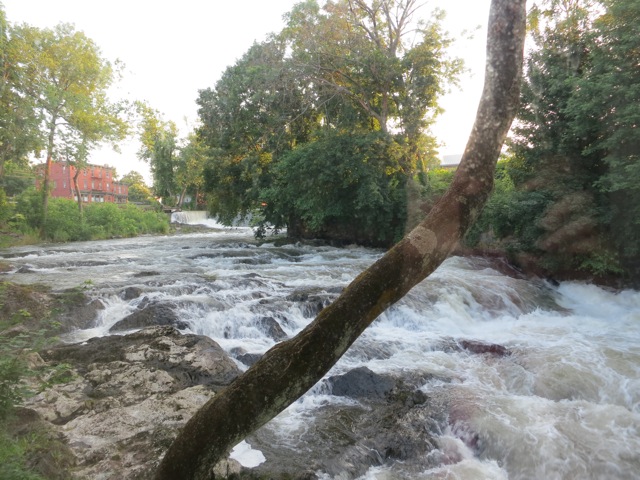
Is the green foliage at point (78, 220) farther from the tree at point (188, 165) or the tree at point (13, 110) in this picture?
the tree at point (188, 165)

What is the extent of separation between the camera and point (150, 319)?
7.94 meters

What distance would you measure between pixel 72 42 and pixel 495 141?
25496 mm

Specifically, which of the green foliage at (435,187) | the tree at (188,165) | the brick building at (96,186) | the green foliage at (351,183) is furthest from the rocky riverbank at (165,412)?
the brick building at (96,186)

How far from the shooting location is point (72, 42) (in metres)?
22.1

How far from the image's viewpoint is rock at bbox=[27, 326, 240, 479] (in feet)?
12.6

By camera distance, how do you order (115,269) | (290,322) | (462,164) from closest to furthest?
1. (462,164)
2. (290,322)
3. (115,269)

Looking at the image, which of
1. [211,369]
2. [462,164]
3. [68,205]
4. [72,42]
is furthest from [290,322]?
[72,42]

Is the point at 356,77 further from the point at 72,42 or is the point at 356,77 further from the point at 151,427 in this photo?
the point at 151,427

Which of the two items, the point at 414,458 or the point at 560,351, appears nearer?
the point at 414,458

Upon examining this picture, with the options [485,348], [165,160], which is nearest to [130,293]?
[485,348]

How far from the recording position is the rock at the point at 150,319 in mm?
7773

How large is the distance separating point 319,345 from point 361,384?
391cm

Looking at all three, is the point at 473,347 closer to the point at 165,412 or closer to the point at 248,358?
the point at 248,358

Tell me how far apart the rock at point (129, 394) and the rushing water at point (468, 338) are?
103 cm
